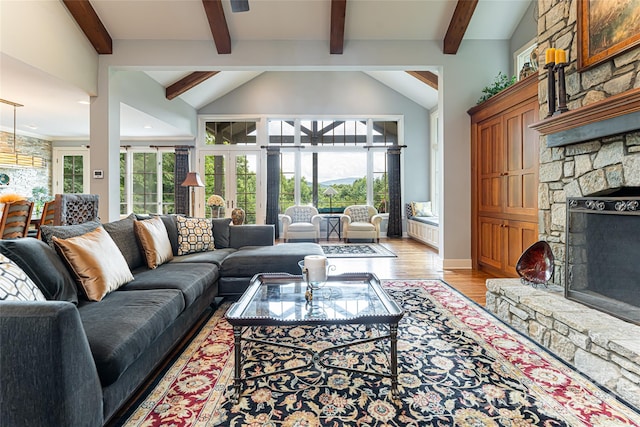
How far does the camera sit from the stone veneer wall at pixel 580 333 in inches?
64.2

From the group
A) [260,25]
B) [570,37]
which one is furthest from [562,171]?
[260,25]

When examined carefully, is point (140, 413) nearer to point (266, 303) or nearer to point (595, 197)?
point (266, 303)

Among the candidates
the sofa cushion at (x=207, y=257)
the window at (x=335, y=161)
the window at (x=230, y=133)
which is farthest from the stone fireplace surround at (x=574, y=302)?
the window at (x=230, y=133)

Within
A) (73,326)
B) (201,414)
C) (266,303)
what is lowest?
(201,414)

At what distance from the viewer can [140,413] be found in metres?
1.53

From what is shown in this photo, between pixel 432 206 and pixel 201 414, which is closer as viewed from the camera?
pixel 201 414

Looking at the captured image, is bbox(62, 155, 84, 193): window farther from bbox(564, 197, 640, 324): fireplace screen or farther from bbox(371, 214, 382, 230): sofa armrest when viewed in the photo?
bbox(564, 197, 640, 324): fireplace screen

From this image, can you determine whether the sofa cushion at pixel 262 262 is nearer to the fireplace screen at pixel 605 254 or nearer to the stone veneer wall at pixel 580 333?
the stone veneer wall at pixel 580 333

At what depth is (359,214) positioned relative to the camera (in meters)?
7.81

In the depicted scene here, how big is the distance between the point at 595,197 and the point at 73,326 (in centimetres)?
293

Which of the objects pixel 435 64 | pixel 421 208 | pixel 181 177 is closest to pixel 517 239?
pixel 435 64

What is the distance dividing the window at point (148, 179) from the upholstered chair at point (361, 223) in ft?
13.7

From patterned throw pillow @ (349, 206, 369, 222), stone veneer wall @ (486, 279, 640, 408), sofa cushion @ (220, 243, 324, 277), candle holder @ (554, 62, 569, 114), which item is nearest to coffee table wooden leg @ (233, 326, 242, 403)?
sofa cushion @ (220, 243, 324, 277)

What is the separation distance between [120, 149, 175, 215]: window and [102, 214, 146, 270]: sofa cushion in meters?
5.53
